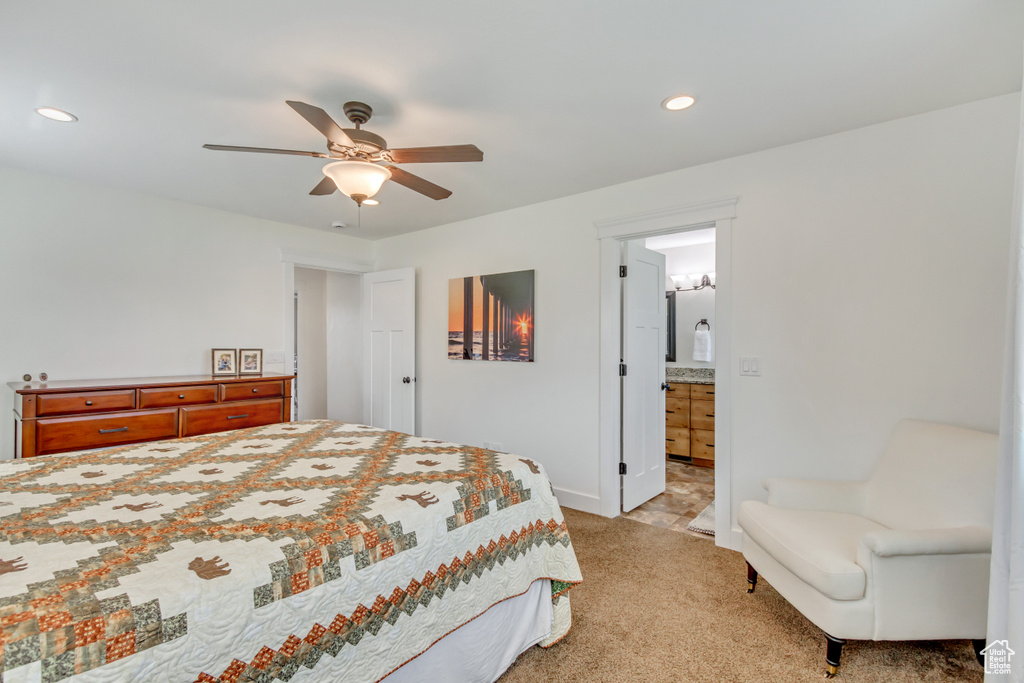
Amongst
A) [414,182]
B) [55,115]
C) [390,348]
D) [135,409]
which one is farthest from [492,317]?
[55,115]

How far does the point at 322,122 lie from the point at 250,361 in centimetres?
287

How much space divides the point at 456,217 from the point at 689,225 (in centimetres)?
198

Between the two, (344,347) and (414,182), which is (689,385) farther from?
(344,347)

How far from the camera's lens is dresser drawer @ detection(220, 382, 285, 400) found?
351 cm

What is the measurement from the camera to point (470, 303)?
4168 mm

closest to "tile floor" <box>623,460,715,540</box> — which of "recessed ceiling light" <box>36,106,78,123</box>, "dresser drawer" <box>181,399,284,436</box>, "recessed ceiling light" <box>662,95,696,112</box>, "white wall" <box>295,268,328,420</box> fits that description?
"recessed ceiling light" <box>662,95,696,112</box>

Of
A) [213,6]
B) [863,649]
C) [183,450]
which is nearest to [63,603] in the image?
[183,450]

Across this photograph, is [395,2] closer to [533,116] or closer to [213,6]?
[213,6]

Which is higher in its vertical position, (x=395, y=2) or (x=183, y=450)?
(x=395, y=2)

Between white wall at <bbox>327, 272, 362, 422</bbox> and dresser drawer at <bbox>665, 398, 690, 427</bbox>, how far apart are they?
142 inches

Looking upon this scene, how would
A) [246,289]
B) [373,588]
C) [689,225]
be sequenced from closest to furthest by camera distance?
[373,588]
[689,225]
[246,289]

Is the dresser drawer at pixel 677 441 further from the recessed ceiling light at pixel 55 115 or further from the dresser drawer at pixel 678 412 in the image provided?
the recessed ceiling light at pixel 55 115

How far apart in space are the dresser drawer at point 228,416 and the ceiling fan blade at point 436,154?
2493mm

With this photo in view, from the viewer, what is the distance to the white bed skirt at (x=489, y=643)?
1.46 m
